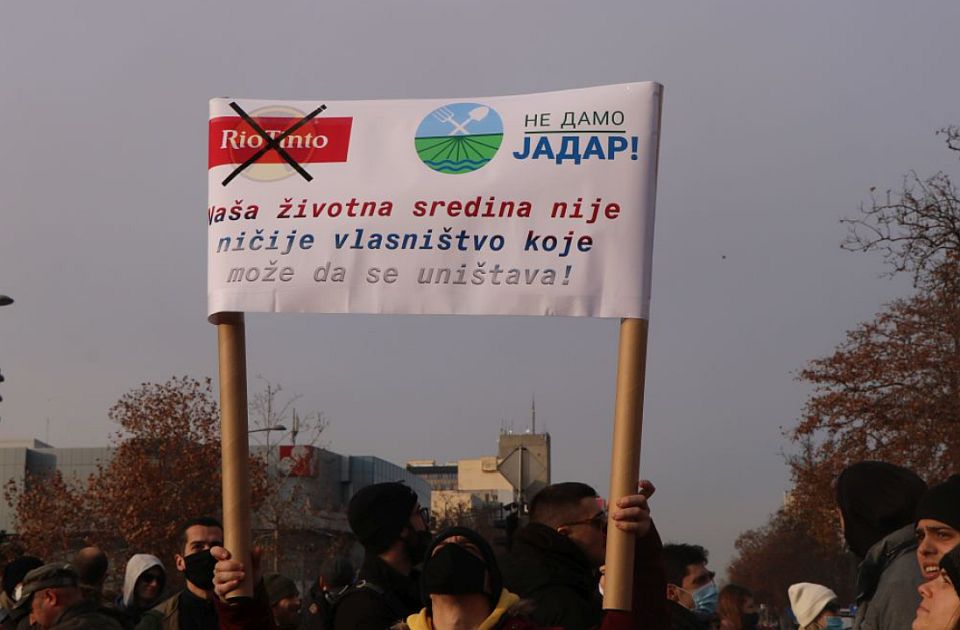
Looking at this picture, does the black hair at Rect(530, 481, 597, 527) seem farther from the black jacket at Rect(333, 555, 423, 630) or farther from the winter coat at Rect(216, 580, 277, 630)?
the winter coat at Rect(216, 580, 277, 630)

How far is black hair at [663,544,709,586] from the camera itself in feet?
27.7

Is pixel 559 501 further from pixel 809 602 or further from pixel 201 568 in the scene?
pixel 809 602

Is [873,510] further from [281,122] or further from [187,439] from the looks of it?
[187,439]

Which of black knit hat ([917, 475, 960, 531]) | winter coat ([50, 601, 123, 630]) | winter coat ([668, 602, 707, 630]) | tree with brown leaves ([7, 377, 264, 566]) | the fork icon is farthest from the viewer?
tree with brown leaves ([7, 377, 264, 566])

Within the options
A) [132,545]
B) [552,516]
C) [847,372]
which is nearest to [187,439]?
[132,545]

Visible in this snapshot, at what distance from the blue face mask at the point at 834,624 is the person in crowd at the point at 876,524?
321cm

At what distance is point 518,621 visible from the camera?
434 cm

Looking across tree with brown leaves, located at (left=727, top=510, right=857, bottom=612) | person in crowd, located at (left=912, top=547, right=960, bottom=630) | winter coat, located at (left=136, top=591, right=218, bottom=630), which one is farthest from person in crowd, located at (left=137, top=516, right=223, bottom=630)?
tree with brown leaves, located at (left=727, top=510, right=857, bottom=612)

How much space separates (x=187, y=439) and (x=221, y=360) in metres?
37.8

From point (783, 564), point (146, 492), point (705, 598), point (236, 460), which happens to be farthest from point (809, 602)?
point (783, 564)

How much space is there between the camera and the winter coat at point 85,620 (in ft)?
21.0

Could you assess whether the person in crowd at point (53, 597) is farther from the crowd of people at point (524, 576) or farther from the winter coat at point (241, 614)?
the winter coat at point (241, 614)

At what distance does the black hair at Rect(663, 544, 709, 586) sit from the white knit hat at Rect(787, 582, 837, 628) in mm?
836

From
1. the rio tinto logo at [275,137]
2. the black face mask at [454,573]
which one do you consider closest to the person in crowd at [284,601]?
the rio tinto logo at [275,137]
